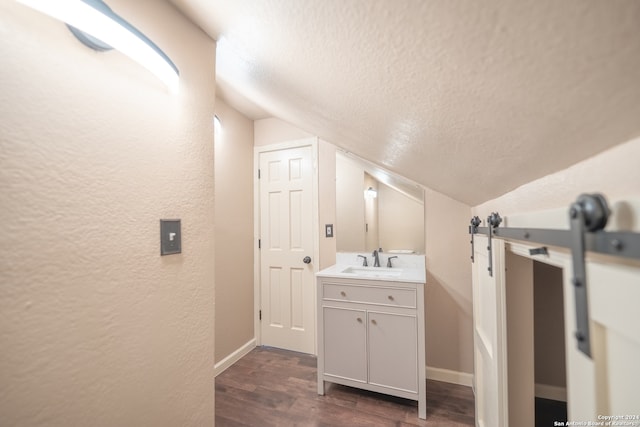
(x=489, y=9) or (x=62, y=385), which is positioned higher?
(x=489, y=9)

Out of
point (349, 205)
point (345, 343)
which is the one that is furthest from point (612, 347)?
point (349, 205)

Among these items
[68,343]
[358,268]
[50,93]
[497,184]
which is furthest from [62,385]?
[358,268]

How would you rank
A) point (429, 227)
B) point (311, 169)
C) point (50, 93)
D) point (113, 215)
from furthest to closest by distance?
point (311, 169), point (429, 227), point (113, 215), point (50, 93)

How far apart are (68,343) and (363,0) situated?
934mm

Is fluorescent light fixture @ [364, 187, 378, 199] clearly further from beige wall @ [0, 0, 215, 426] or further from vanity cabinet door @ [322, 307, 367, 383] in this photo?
beige wall @ [0, 0, 215, 426]

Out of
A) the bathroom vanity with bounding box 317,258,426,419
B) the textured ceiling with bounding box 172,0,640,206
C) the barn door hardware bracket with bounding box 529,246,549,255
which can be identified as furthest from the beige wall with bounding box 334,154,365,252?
the barn door hardware bracket with bounding box 529,246,549,255

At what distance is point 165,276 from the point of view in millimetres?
813

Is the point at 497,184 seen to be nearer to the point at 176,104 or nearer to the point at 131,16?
the point at 176,104

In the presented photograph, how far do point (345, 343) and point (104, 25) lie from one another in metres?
1.97

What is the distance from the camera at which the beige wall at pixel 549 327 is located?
173cm

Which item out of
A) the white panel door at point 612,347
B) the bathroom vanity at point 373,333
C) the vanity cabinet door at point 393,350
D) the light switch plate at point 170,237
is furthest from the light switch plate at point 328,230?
the white panel door at point 612,347

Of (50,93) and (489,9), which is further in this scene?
(50,93)

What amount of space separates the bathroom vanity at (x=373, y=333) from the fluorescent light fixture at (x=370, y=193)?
77 cm

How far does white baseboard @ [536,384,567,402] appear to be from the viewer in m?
1.73
